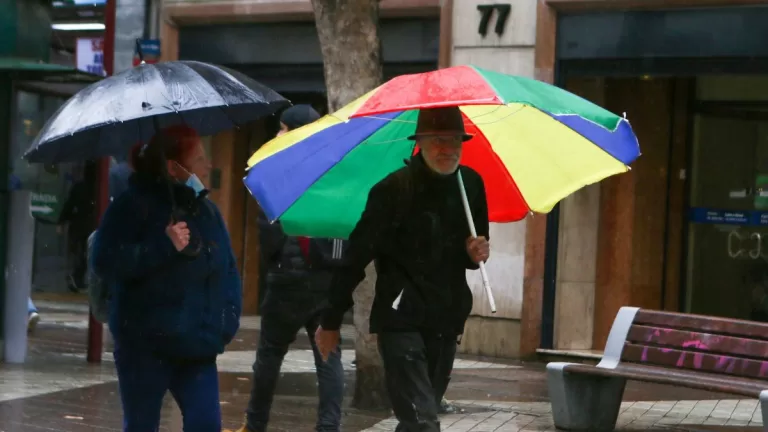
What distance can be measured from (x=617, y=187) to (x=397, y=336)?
8.18 meters

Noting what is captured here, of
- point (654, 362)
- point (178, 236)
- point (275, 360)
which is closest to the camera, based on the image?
point (178, 236)

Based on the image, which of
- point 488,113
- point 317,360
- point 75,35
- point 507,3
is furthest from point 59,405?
point 75,35

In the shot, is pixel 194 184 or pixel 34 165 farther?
pixel 34 165

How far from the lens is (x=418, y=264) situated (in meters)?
5.73

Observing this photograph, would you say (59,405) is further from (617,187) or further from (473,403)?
(617,187)

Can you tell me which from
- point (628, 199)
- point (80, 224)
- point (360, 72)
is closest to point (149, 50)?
point (80, 224)

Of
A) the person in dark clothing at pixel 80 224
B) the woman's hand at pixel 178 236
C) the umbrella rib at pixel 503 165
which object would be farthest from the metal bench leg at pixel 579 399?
the person in dark clothing at pixel 80 224

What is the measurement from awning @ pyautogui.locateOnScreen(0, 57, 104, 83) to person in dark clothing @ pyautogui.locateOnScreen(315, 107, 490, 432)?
5.27 m

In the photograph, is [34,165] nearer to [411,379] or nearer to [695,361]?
[695,361]

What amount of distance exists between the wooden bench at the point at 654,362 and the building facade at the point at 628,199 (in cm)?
408

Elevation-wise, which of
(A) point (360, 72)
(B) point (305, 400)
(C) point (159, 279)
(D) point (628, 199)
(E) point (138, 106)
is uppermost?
(A) point (360, 72)

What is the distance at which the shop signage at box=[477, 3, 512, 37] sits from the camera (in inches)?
517

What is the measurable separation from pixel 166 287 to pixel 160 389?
41cm

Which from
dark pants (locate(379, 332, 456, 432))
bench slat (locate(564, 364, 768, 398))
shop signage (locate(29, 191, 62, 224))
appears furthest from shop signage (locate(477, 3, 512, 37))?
dark pants (locate(379, 332, 456, 432))
